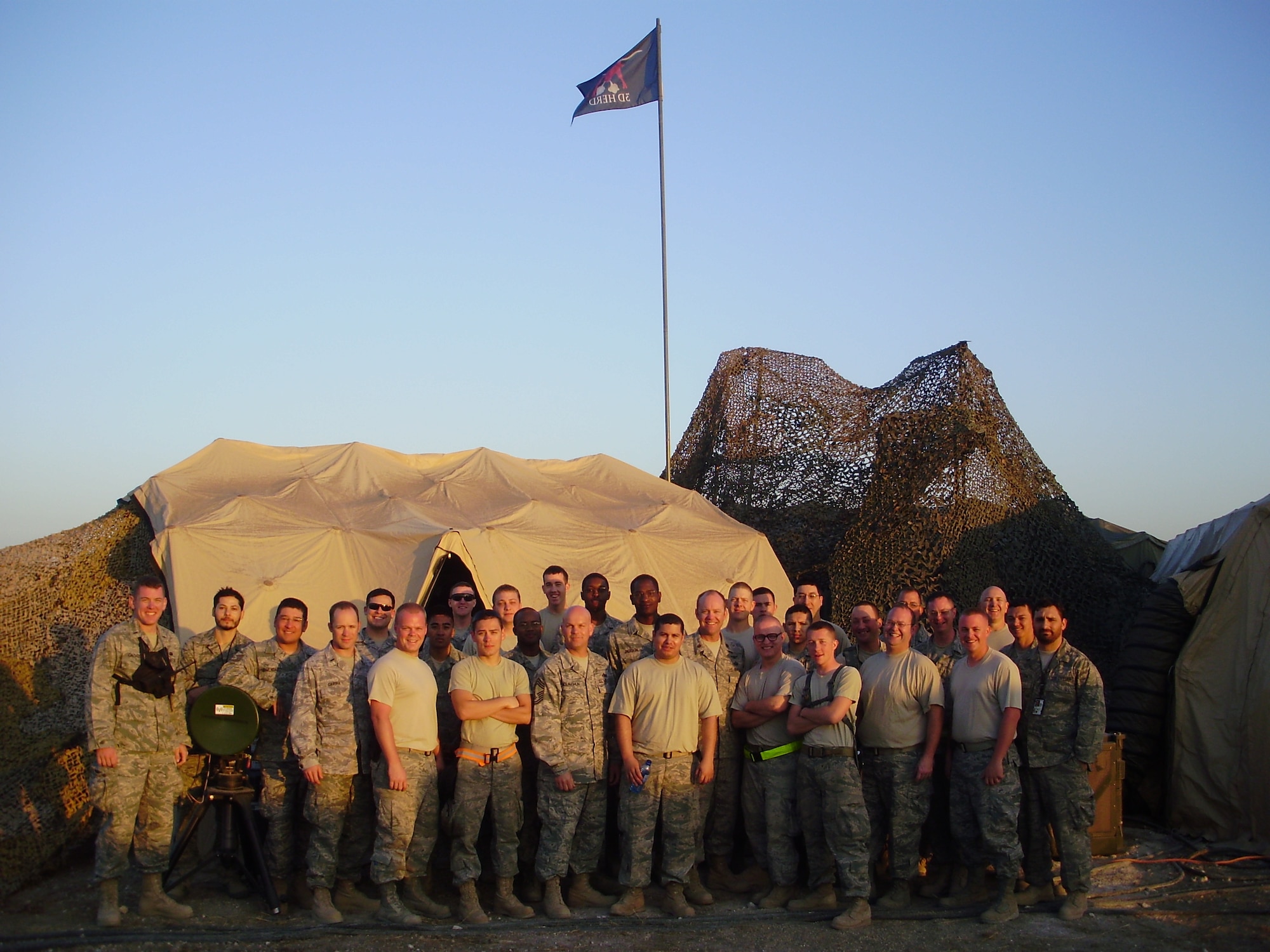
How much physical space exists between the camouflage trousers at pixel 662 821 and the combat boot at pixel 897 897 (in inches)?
43.4

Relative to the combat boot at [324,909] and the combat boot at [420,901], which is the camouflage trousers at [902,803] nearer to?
the combat boot at [420,901]

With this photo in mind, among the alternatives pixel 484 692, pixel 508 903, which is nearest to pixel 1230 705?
pixel 508 903

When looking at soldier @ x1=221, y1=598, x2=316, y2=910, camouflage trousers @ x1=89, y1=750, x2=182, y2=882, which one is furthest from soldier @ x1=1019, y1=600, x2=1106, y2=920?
camouflage trousers @ x1=89, y1=750, x2=182, y2=882

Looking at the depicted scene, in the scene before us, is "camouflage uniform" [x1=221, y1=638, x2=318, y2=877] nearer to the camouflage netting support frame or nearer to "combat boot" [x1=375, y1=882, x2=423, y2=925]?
"combat boot" [x1=375, y1=882, x2=423, y2=925]

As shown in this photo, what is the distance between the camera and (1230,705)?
834 centimetres

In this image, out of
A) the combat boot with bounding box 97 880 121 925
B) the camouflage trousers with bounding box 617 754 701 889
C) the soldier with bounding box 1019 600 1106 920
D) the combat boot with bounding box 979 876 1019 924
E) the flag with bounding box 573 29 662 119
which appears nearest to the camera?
the combat boot with bounding box 97 880 121 925

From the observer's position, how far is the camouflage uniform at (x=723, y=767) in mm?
6570

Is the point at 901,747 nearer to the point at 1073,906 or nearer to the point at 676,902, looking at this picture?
the point at 1073,906

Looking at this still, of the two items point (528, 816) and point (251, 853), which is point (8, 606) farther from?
point (528, 816)

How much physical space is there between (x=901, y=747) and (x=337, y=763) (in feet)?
10.2

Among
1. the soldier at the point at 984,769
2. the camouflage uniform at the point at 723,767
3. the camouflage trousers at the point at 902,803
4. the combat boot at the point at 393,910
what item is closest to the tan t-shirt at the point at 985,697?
the soldier at the point at 984,769

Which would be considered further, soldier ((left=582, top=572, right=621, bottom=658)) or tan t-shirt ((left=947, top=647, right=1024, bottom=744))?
soldier ((left=582, top=572, right=621, bottom=658))

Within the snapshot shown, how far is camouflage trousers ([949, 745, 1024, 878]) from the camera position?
5984 millimetres

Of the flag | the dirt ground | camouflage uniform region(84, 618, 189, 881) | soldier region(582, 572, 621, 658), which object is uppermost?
the flag
